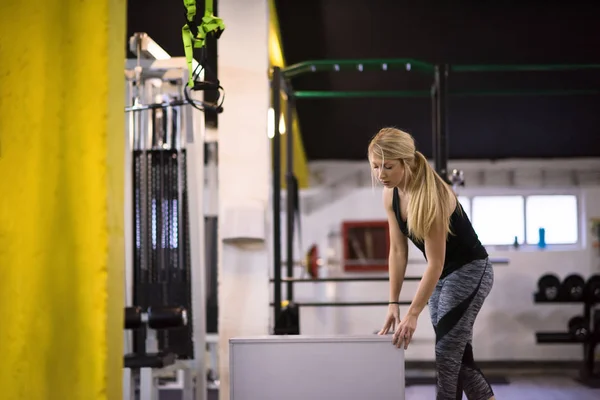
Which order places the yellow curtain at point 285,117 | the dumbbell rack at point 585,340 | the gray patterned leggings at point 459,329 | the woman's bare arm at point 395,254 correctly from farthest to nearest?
the dumbbell rack at point 585,340 → the yellow curtain at point 285,117 → the woman's bare arm at point 395,254 → the gray patterned leggings at point 459,329

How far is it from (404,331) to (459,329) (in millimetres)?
245

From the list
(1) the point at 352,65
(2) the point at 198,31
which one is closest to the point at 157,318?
(2) the point at 198,31

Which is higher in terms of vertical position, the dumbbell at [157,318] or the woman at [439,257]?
the woman at [439,257]

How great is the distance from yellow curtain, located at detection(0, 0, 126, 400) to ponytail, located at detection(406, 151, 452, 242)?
965 millimetres

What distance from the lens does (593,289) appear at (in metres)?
6.00

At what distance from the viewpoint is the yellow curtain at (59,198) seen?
2238 millimetres

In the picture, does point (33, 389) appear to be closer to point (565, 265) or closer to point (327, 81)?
point (327, 81)

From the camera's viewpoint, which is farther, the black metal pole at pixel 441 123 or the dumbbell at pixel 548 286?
the dumbbell at pixel 548 286

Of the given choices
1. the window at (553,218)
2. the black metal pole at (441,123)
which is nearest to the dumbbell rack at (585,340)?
the window at (553,218)

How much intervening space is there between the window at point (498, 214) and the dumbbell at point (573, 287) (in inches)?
51.5

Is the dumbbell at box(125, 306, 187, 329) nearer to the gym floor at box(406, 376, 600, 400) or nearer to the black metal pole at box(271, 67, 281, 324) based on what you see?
the black metal pole at box(271, 67, 281, 324)

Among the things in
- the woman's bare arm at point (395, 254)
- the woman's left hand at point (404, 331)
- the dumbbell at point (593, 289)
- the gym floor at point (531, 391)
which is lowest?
the gym floor at point (531, 391)

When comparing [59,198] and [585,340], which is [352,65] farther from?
[585,340]

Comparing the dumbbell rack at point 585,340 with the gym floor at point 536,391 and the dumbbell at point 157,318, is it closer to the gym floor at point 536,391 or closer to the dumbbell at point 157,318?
the gym floor at point 536,391
